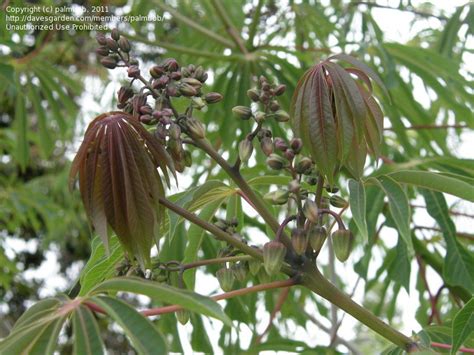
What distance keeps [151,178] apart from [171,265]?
0.12 meters

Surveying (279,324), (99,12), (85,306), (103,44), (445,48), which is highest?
(99,12)

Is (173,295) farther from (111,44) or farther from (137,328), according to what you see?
(111,44)

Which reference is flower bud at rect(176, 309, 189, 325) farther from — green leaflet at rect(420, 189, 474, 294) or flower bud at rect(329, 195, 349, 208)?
green leaflet at rect(420, 189, 474, 294)

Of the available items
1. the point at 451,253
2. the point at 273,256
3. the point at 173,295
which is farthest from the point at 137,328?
the point at 451,253

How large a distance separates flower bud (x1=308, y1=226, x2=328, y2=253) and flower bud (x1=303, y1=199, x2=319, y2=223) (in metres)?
0.01

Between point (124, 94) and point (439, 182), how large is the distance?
1.17ft

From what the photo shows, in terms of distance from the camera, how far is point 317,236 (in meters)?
0.66

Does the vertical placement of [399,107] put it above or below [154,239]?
above

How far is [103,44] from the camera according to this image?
74 cm

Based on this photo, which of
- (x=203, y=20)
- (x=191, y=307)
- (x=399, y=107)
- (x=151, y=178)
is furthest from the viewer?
(x=203, y=20)

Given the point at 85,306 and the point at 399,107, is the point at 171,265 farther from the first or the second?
the point at 399,107

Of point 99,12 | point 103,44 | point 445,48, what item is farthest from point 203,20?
point 103,44

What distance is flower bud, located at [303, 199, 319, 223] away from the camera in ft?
2.13

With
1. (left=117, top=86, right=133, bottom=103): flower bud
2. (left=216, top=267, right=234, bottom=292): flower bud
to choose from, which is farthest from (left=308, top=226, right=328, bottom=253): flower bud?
(left=117, top=86, right=133, bottom=103): flower bud
